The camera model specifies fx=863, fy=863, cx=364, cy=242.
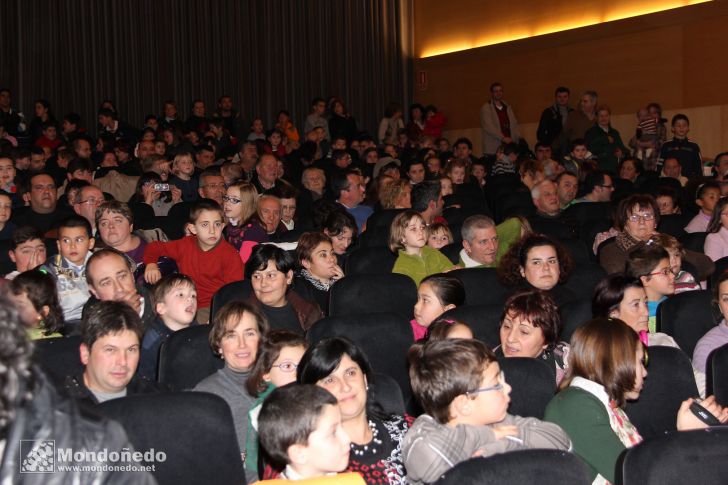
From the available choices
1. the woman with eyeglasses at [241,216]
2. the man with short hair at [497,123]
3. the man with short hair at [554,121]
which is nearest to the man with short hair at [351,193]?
the woman with eyeglasses at [241,216]

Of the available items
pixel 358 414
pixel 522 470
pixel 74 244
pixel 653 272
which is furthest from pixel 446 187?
pixel 522 470

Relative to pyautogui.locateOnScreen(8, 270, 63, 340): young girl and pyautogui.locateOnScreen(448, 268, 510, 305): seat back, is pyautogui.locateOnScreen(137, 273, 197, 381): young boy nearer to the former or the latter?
pyautogui.locateOnScreen(8, 270, 63, 340): young girl

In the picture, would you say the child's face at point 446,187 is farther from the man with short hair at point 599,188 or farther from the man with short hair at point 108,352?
the man with short hair at point 108,352

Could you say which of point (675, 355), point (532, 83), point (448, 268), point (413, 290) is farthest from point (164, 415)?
point (532, 83)

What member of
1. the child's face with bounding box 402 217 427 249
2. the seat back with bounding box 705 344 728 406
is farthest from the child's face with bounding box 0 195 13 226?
the seat back with bounding box 705 344 728 406

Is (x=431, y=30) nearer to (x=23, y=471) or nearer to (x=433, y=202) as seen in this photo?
(x=433, y=202)

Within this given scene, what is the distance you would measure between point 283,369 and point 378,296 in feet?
5.04

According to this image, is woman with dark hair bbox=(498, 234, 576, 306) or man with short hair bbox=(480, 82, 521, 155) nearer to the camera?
woman with dark hair bbox=(498, 234, 576, 306)

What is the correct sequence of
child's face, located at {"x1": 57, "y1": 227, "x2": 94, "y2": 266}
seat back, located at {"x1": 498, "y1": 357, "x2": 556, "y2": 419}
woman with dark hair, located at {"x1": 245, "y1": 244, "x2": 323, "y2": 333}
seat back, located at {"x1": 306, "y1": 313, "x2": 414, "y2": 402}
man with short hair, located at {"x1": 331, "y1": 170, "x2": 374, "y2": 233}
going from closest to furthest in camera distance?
seat back, located at {"x1": 498, "y1": 357, "x2": 556, "y2": 419}
seat back, located at {"x1": 306, "y1": 313, "x2": 414, "y2": 402}
woman with dark hair, located at {"x1": 245, "y1": 244, "x2": 323, "y2": 333}
child's face, located at {"x1": 57, "y1": 227, "x2": 94, "y2": 266}
man with short hair, located at {"x1": 331, "y1": 170, "x2": 374, "y2": 233}

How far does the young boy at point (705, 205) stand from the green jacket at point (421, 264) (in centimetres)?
204

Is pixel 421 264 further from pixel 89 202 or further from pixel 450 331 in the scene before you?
pixel 89 202

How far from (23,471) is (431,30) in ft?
45.9

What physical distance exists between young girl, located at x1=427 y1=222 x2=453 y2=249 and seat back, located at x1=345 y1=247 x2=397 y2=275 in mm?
405

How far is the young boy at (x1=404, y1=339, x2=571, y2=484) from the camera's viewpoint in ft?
7.64
